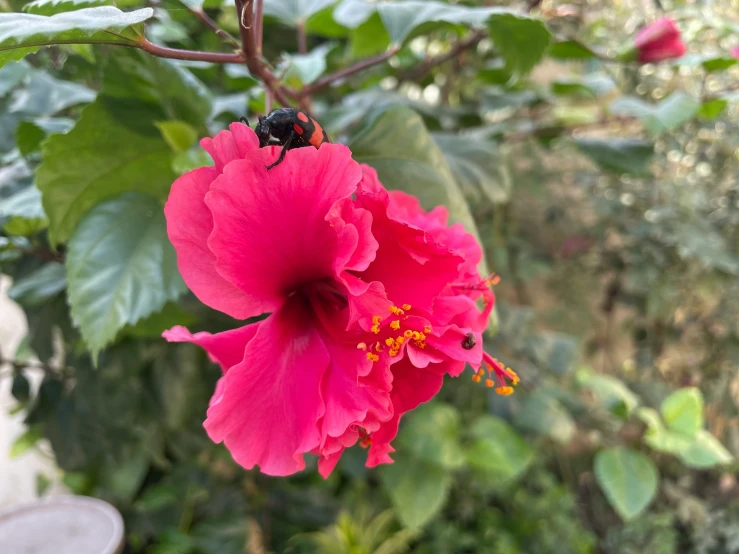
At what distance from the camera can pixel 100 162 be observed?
50 cm

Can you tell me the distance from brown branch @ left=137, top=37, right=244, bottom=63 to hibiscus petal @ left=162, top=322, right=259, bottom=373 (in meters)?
0.19

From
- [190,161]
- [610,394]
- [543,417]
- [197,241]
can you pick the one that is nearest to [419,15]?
[190,161]

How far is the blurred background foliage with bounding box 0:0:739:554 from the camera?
1.68 ft

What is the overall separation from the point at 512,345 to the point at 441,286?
3.10 ft

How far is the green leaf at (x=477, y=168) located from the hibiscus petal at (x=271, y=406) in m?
0.49

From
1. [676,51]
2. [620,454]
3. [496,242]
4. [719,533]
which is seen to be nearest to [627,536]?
[719,533]

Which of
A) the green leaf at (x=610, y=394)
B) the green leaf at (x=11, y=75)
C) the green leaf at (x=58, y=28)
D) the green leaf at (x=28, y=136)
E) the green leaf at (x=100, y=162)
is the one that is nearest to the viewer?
the green leaf at (x=58, y=28)

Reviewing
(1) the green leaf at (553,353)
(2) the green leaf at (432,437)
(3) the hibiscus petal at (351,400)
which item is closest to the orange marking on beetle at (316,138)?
(3) the hibiscus petal at (351,400)

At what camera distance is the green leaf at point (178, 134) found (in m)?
0.48

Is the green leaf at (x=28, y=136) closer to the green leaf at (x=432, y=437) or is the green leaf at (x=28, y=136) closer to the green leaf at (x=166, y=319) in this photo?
the green leaf at (x=166, y=319)

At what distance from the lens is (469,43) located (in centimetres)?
75

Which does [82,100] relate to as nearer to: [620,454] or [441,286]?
[441,286]

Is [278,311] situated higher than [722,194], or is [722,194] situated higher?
[278,311]

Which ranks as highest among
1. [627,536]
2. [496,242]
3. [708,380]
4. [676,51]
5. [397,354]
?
[397,354]
